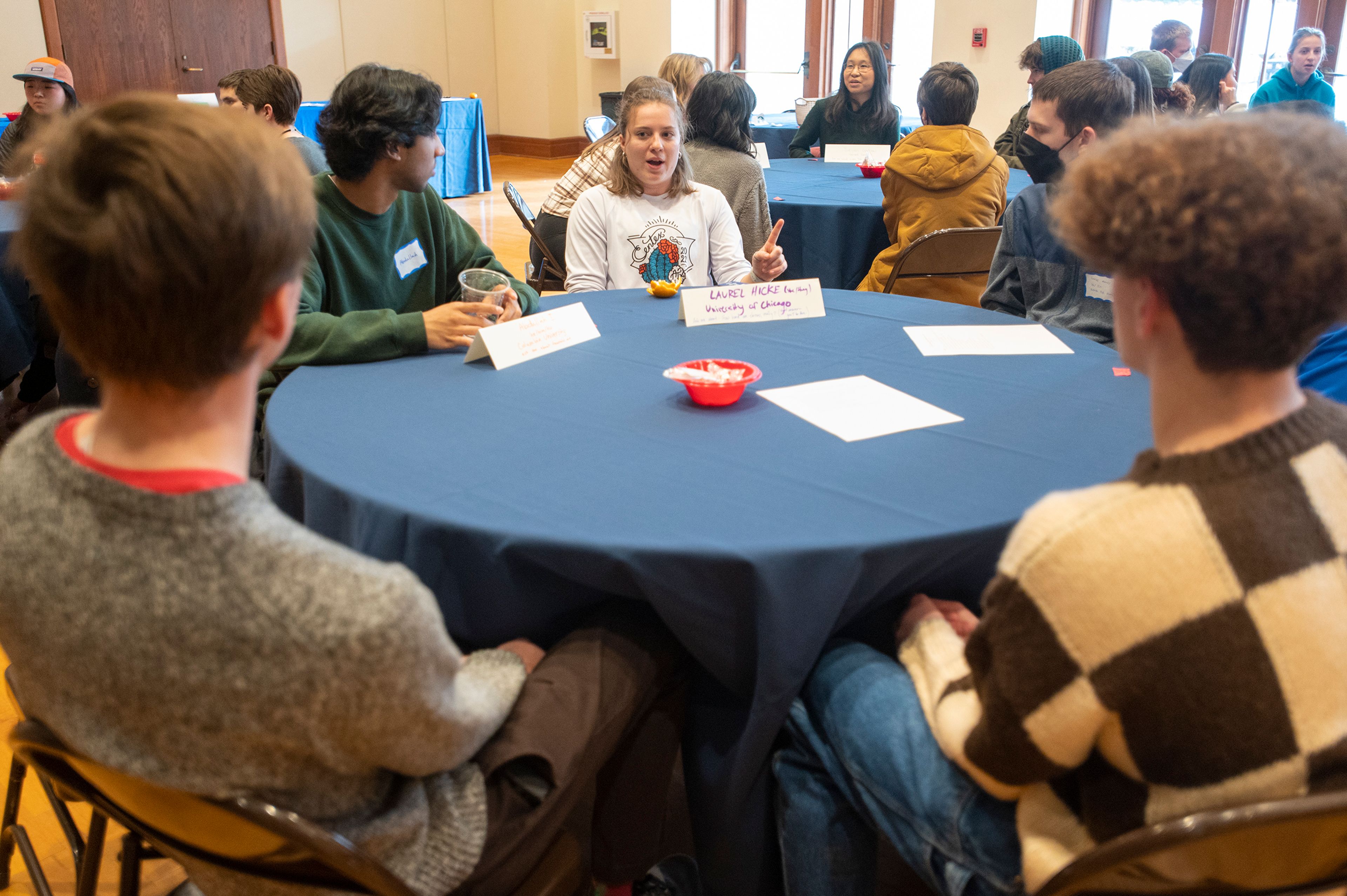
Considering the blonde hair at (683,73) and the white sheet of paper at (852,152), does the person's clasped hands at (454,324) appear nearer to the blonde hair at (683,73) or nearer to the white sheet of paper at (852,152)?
the blonde hair at (683,73)

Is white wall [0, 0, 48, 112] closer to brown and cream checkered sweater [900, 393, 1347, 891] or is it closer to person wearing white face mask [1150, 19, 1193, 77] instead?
person wearing white face mask [1150, 19, 1193, 77]

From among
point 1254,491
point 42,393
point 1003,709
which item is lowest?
point 42,393

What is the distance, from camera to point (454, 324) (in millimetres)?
1893

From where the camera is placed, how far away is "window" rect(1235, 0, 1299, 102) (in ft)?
24.0

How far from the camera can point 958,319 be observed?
2146 mm

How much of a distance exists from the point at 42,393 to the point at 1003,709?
13.1ft

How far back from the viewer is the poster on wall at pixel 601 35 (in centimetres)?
1096

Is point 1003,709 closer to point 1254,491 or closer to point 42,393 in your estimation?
point 1254,491

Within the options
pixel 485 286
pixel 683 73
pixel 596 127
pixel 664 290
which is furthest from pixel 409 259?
pixel 596 127

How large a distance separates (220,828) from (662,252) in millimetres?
2274

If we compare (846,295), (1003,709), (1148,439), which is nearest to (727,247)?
(846,295)

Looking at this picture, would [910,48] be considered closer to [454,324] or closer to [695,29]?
[695,29]

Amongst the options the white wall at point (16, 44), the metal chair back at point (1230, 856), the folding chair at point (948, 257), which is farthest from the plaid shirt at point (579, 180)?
the white wall at point (16, 44)

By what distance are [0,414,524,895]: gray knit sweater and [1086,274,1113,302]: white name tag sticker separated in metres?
1.96
